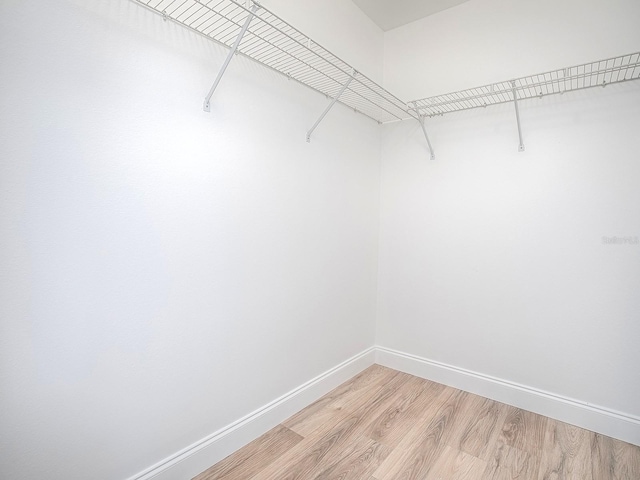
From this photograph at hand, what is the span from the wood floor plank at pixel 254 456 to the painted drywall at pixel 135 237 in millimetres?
162

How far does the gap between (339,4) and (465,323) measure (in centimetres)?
212

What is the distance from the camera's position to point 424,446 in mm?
1526

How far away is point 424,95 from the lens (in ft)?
7.08

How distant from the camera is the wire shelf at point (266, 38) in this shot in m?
1.14

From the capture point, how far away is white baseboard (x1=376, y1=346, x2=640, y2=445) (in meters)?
1.58

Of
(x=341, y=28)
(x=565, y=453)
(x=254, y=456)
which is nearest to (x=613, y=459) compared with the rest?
(x=565, y=453)

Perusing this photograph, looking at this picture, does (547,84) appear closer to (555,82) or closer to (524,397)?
(555,82)

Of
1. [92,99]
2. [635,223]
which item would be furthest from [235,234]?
[635,223]

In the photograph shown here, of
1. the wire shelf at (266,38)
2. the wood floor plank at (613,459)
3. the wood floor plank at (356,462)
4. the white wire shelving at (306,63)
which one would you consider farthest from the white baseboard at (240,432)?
the wire shelf at (266,38)

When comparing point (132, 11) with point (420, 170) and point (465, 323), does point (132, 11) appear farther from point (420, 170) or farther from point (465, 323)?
point (465, 323)

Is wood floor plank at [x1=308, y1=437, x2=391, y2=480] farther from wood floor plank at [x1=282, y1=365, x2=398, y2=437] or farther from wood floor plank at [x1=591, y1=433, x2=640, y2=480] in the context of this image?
wood floor plank at [x1=591, y1=433, x2=640, y2=480]

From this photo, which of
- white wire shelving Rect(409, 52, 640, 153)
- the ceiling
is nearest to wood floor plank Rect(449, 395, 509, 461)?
white wire shelving Rect(409, 52, 640, 153)

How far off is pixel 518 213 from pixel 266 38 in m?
1.64

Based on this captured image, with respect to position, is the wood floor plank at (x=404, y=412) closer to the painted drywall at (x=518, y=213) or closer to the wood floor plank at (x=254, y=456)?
the painted drywall at (x=518, y=213)
